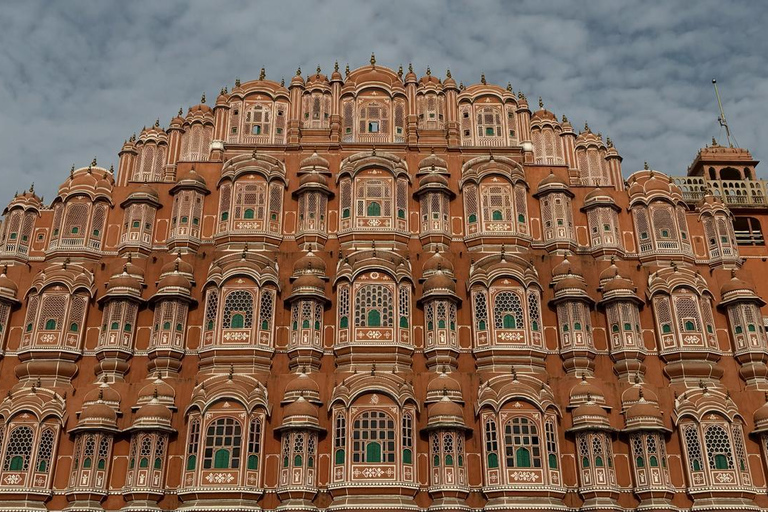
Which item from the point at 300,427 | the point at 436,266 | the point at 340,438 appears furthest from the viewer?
the point at 436,266

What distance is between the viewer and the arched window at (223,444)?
28.4m

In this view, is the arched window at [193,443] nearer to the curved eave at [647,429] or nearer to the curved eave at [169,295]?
the curved eave at [169,295]

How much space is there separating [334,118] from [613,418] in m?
18.7

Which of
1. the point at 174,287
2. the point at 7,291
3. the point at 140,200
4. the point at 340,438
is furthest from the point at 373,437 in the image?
the point at 7,291

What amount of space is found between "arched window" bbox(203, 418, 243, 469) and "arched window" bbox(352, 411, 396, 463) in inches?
166

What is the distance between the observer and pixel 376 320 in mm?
31406

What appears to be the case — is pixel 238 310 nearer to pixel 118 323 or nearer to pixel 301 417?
pixel 118 323

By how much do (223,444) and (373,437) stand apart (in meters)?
5.41

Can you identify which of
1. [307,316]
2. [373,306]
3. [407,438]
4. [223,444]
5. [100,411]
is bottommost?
[223,444]

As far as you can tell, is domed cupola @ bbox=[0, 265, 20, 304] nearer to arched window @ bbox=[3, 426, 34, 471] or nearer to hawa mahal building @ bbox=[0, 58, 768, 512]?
hawa mahal building @ bbox=[0, 58, 768, 512]

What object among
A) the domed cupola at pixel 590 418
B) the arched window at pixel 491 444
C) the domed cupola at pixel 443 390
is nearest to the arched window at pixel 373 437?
the domed cupola at pixel 443 390

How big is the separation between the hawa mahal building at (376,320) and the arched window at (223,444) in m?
0.08

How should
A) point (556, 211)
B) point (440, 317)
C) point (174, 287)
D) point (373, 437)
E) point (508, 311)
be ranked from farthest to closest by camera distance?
point (556, 211), point (508, 311), point (174, 287), point (440, 317), point (373, 437)

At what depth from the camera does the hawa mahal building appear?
28.4 m
